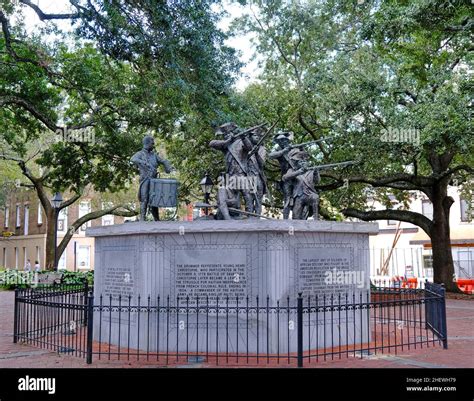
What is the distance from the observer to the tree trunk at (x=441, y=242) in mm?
26328

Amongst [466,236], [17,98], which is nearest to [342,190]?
[17,98]

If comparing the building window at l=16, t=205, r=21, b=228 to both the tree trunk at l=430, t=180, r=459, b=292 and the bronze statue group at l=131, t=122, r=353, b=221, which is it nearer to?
the tree trunk at l=430, t=180, r=459, b=292

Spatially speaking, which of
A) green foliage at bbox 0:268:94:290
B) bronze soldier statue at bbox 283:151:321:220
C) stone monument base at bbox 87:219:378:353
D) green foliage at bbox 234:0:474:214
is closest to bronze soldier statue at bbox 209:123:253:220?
bronze soldier statue at bbox 283:151:321:220

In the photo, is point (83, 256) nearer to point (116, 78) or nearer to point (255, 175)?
point (116, 78)

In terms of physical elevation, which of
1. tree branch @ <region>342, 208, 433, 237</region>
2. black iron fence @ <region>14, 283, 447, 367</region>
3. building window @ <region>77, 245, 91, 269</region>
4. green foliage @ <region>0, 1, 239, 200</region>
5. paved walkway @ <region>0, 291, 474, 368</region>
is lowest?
paved walkway @ <region>0, 291, 474, 368</region>

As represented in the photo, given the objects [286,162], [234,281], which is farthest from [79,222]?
[234,281]

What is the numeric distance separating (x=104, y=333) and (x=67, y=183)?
13485mm

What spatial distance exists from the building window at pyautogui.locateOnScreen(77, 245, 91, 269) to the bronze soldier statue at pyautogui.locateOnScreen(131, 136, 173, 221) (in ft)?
136

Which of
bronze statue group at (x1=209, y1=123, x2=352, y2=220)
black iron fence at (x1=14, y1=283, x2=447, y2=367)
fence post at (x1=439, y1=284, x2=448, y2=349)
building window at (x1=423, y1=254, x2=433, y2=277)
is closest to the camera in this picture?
black iron fence at (x1=14, y1=283, x2=447, y2=367)

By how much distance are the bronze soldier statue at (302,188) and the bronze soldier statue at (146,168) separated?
114 inches

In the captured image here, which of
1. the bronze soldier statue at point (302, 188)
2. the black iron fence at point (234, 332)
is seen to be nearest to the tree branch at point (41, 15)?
the bronze soldier statue at point (302, 188)

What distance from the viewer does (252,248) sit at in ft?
36.0

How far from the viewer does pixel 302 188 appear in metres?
12.9

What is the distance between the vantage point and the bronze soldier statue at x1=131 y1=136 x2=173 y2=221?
12.7m
